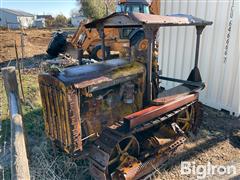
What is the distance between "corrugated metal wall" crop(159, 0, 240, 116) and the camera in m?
5.60

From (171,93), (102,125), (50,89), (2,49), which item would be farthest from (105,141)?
(2,49)

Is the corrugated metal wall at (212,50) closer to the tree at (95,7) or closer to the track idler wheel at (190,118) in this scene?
the track idler wheel at (190,118)

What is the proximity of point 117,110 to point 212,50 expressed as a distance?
3.35m

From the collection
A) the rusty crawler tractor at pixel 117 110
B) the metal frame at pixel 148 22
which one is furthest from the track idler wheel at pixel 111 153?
the metal frame at pixel 148 22

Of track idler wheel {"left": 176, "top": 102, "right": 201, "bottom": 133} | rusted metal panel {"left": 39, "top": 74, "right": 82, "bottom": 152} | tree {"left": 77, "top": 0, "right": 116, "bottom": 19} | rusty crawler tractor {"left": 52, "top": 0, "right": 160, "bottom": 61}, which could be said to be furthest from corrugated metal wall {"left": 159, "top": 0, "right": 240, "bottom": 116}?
tree {"left": 77, "top": 0, "right": 116, "bottom": 19}

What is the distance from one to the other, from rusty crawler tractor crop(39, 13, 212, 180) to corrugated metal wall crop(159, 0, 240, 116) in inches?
66.8

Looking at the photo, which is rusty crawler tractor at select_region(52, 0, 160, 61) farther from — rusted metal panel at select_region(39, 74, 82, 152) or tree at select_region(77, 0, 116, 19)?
tree at select_region(77, 0, 116, 19)

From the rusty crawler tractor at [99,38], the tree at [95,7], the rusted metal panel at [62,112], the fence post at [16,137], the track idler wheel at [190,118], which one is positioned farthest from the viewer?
the tree at [95,7]

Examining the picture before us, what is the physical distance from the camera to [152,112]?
143 inches

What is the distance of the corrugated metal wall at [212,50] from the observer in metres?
5.60

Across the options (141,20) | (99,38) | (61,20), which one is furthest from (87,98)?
(61,20)

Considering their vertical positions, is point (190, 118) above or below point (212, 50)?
below

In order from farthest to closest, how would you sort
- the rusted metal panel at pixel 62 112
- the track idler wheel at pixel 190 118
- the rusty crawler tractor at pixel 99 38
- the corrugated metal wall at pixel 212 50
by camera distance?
1. the rusty crawler tractor at pixel 99 38
2. the corrugated metal wall at pixel 212 50
3. the track idler wheel at pixel 190 118
4. the rusted metal panel at pixel 62 112

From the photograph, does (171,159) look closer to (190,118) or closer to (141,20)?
(190,118)
